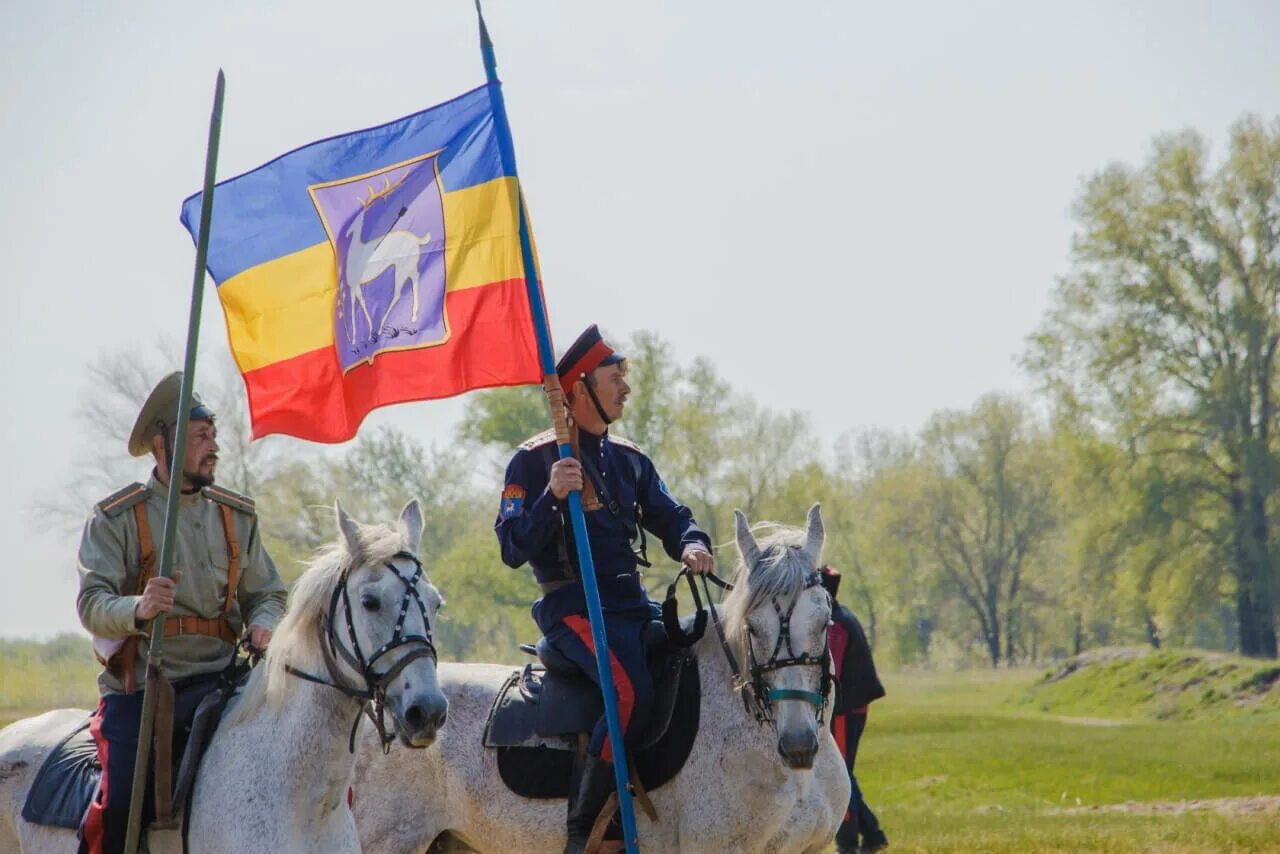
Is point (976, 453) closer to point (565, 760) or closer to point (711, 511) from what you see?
point (711, 511)

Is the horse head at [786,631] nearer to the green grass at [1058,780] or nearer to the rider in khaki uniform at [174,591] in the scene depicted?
the rider in khaki uniform at [174,591]

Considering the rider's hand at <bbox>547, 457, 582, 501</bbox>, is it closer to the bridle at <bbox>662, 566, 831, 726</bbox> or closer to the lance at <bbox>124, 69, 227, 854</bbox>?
the bridle at <bbox>662, 566, 831, 726</bbox>

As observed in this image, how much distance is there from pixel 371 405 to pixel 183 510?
116 cm

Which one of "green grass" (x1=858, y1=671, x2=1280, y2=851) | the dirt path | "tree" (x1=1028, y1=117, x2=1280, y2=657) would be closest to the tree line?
"tree" (x1=1028, y1=117, x2=1280, y2=657)

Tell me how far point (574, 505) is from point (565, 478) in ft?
0.47

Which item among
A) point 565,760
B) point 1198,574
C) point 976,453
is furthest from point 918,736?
point 976,453

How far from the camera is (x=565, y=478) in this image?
23.6 feet

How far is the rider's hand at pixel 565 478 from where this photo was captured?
7164 mm

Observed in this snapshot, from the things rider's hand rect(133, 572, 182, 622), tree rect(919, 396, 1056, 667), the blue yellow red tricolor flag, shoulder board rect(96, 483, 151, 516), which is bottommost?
rider's hand rect(133, 572, 182, 622)

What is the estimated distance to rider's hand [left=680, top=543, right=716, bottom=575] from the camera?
294 inches

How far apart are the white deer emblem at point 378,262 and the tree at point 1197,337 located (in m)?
45.7

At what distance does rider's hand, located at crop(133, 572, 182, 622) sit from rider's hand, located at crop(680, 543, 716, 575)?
265 centimetres

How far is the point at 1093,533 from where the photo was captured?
51.5 meters

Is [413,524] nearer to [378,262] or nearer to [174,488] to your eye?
[174,488]
